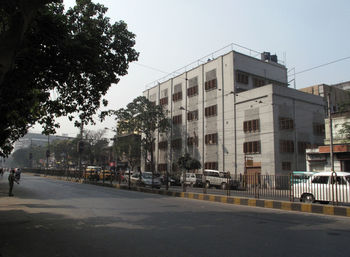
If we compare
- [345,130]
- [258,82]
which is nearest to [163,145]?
[258,82]

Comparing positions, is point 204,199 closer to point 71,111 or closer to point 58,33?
point 71,111

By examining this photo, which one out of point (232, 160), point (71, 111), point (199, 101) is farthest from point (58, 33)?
point (199, 101)

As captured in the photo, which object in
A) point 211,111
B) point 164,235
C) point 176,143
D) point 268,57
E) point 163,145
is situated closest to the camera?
point 164,235

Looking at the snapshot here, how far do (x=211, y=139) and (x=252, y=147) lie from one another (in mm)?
7243

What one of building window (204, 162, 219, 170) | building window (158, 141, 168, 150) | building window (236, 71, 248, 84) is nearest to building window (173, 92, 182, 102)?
building window (158, 141, 168, 150)

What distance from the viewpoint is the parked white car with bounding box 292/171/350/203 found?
42.0 ft

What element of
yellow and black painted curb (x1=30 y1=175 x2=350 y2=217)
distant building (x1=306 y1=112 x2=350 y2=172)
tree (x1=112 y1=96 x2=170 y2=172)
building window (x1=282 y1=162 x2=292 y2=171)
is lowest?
yellow and black painted curb (x1=30 y1=175 x2=350 y2=217)

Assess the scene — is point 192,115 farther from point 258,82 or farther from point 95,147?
point 95,147

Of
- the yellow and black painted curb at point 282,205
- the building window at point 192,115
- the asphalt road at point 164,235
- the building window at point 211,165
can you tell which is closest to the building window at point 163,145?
the building window at point 192,115

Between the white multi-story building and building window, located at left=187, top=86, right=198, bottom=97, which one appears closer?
the white multi-story building

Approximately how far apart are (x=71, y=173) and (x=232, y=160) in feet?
89.5

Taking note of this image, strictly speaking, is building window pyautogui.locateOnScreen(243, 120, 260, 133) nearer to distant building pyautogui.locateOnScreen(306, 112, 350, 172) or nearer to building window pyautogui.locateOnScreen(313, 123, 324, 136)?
distant building pyautogui.locateOnScreen(306, 112, 350, 172)

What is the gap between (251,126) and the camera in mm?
35719

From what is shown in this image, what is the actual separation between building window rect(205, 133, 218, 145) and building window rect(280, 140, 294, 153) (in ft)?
29.7
